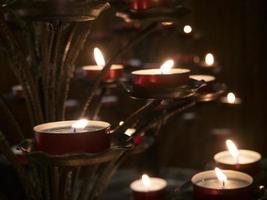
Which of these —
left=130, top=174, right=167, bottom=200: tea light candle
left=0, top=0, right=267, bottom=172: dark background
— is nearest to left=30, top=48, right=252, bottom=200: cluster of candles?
left=130, top=174, right=167, bottom=200: tea light candle

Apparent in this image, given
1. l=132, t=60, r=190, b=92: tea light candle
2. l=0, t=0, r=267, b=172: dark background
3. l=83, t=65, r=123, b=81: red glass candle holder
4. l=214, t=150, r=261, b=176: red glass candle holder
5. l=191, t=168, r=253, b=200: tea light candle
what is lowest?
l=191, t=168, r=253, b=200: tea light candle

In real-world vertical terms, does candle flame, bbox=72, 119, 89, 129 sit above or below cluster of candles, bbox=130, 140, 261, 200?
above

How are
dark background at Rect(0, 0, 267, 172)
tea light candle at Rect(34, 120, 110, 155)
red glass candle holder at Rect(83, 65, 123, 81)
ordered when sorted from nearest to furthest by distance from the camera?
tea light candle at Rect(34, 120, 110, 155) < red glass candle holder at Rect(83, 65, 123, 81) < dark background at Rect(0, 0, 267, 172)

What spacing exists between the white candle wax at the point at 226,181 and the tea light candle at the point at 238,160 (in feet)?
0.25

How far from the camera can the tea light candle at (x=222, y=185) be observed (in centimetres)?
85

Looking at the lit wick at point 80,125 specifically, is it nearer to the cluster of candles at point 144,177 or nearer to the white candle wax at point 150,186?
the cluster of candles at point 144,177

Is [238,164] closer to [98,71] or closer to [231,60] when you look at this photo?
[98,71]

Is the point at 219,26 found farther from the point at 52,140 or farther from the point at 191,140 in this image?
the point at 52,140

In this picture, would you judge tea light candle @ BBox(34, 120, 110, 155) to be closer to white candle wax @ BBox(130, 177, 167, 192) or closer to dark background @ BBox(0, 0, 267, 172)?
white candle wax @ BBox(130, 177, 167, 192)

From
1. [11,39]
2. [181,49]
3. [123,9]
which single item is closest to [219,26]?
[181,49]

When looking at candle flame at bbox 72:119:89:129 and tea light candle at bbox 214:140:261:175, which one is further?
tea light candle at bbox 214:140:261:175

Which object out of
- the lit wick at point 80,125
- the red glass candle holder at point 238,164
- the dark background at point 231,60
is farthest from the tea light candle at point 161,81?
the dark background at point 231,60

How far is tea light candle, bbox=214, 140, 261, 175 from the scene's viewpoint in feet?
3.48

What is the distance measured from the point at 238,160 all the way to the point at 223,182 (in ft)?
0.90
